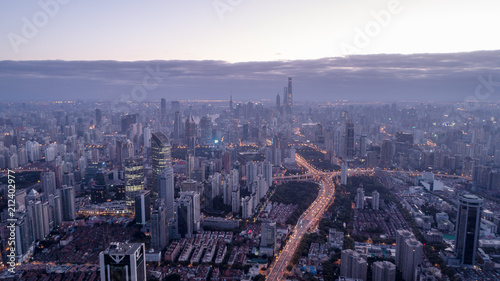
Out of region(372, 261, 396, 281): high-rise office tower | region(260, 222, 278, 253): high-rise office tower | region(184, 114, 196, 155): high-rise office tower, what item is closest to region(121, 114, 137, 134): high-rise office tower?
region(184, 114, 196, 155): high-rise office tower

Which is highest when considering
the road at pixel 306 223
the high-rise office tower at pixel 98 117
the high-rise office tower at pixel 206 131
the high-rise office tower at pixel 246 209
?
the high-rise office tower at pixel 98 117

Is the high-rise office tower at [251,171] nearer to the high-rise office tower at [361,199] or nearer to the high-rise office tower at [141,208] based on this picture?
the high-rise office tower at [361,199]

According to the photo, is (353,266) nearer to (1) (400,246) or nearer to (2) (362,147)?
(1) (400,246)

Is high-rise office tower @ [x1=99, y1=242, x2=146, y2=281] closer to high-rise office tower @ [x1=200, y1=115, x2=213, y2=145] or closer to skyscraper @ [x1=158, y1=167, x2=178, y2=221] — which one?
skyscraper @ [x1=158, y1=167, x2=178, y2=221]

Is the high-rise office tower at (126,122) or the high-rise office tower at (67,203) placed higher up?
the high-rise office tower at (126,122)

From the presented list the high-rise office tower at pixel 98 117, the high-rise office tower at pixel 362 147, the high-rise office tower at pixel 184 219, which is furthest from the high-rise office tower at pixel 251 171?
the high-rise office tower at pixel 98 117

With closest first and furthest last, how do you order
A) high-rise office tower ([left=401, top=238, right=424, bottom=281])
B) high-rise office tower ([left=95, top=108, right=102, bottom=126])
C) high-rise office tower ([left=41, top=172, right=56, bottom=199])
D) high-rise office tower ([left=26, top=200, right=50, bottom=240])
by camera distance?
high-rise office tower ([left=401, top=238, right=424, bottom=281]) < high-rise office tower ([left=26, top=200, right=50, bottom=240]) < high-rise office tower ([left=41, top=172, right=56, bottom=199]) < high-rise office tower ([left=95, top=108, right=102, bottom=126])

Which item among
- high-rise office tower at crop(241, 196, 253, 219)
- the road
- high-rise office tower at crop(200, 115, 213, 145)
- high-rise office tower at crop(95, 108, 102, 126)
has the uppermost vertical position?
high-rise office tower at crop(95, 108, 102, 126)
